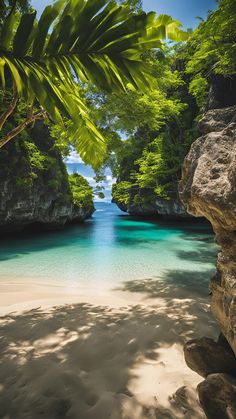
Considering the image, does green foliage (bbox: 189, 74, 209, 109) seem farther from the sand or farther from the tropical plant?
the tropical plant

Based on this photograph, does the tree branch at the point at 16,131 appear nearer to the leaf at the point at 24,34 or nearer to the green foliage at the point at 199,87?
the leaf at the point at 24,34

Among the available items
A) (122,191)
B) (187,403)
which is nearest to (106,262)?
(187,403)

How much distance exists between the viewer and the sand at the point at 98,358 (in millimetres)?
2451

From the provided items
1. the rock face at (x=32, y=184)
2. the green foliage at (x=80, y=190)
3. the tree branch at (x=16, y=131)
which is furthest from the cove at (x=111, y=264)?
the green foliage at (x=80, y=190)

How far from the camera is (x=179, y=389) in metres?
2.66

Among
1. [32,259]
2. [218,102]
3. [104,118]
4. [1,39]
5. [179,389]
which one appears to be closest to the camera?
[1,39]

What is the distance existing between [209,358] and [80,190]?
33.2 meters

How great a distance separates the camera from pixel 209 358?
2.65 meters

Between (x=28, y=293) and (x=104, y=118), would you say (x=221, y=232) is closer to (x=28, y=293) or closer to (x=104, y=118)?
(x=28, y=293)

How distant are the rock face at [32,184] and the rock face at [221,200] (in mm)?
15522

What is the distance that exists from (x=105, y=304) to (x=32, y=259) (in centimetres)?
802

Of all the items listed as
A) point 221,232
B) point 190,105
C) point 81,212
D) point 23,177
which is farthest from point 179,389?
point 81,212

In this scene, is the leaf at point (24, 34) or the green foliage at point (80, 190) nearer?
the leaf at point (24, 34)

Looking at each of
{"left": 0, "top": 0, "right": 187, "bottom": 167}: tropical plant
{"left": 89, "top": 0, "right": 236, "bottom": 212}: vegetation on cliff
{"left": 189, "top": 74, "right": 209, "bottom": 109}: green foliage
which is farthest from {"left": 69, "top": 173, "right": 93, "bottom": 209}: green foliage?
{"left": 0, "top": 0, "right": 187, "bottom": 167}: tropical plant
